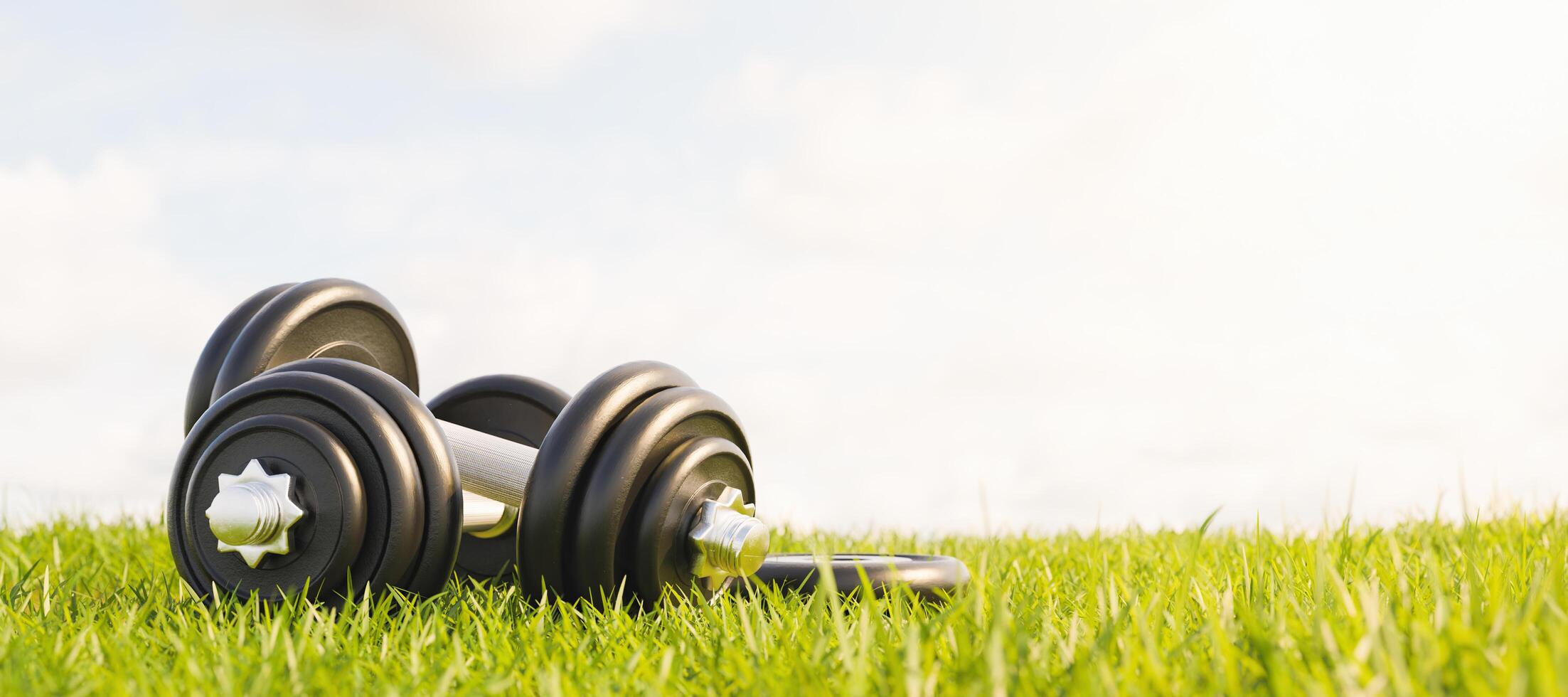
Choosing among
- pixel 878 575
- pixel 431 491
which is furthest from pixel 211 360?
pixel 878 575

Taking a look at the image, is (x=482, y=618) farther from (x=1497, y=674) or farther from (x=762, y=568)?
(x=1497, y=674)

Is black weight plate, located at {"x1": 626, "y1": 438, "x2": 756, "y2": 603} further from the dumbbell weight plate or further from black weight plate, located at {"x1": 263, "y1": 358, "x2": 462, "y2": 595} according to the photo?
the dumbbell weight plate

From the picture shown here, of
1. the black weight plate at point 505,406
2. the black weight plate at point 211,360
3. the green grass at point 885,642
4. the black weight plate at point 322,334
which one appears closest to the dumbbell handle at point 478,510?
the green grass at point 885,642

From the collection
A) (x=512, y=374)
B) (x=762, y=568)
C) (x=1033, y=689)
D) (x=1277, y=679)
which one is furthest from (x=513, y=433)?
(x=1277, y=679)

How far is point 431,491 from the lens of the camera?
284cm

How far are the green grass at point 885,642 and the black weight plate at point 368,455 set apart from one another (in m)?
0.11

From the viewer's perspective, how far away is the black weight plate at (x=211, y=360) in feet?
11.4

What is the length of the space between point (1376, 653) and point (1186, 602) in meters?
1.07

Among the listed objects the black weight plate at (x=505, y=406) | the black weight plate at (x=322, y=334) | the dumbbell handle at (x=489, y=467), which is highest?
the black weight plate at (x=322, y=334)

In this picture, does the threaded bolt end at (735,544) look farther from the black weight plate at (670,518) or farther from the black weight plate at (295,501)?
the black weight plate at (295,501)

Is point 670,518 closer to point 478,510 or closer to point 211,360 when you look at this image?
point 478,510

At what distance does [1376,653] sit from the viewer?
5.38ft

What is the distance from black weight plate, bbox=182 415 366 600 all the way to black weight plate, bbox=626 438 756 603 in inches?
26.5

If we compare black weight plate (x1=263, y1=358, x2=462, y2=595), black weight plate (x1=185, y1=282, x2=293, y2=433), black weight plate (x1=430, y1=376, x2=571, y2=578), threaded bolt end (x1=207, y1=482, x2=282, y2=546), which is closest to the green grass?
black weight plate (x1=263, y1=358, x2=462, y2=595)
